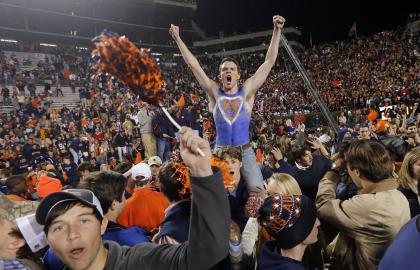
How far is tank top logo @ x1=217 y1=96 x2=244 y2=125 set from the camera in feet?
12.3

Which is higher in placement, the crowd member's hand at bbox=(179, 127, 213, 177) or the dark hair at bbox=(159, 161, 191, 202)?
the crowd member's hand at bbox=(179, 127, 213, 177)

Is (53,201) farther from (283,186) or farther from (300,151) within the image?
(300,151)

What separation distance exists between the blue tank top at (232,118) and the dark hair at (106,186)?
1431 millimetres

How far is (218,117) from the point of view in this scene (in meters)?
3.81

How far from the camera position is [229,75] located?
12.2 feet

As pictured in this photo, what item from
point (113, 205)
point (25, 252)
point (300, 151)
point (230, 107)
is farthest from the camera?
point (230, 107)

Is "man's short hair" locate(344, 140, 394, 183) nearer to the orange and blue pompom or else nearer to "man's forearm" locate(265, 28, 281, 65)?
the orange and blue pompom

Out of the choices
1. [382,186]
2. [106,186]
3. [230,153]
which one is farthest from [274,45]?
[106,186]

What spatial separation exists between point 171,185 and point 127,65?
2.81ft

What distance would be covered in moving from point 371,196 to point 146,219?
1.74 m

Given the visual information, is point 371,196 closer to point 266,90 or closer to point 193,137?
point 193,137

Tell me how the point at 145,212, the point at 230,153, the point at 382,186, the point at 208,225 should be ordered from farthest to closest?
the point at 230,153
the point at 145,212
the point at 382,186
the point at 208,225

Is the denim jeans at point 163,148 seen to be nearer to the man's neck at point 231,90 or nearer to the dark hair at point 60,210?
the man's neck at point 231,90

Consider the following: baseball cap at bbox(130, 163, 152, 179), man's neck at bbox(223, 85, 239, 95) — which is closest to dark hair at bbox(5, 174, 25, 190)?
baseball cap at bbox(130, 163, 152, 179)
